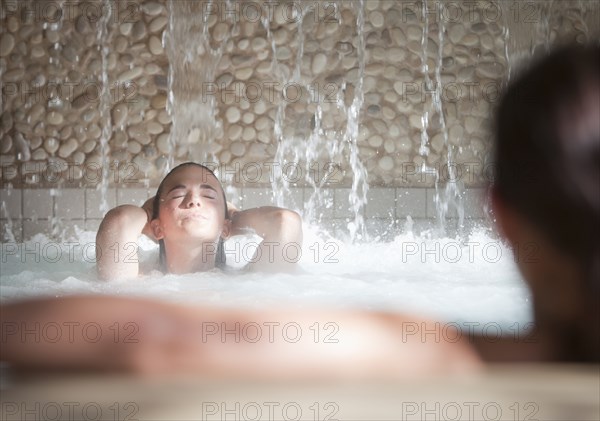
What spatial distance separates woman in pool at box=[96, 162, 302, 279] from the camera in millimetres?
2617

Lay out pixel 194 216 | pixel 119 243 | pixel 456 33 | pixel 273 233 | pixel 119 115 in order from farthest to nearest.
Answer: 1. pixel 456 33
2. pixel 119 115
3. pixel 273 233
4. pixel 194 216
5. pixel 119 243

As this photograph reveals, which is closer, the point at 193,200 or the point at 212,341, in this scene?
the point at 212,341

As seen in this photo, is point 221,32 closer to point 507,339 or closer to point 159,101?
point 159,101

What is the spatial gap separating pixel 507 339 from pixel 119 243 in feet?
7.17

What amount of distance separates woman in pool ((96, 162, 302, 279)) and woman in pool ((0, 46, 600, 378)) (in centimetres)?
213

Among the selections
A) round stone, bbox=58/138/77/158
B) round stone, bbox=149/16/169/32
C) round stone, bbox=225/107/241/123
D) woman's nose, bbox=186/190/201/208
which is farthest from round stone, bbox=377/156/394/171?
woman's nose, bbox=186/190/201/208

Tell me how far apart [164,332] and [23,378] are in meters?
0.10

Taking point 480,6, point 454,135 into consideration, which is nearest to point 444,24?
point 480,6

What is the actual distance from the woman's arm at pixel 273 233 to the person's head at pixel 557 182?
2.23 m

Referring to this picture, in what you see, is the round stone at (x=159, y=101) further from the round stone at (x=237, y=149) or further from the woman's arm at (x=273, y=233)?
the woman's arm at (x=273, y=233)

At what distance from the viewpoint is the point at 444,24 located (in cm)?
500

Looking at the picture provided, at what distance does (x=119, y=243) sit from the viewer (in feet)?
8.48

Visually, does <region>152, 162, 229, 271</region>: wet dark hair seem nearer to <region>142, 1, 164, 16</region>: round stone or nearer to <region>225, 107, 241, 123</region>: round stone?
<region>225, 107, 241, 123</region>: round stone

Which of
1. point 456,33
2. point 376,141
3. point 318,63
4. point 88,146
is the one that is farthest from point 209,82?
point 456,33
